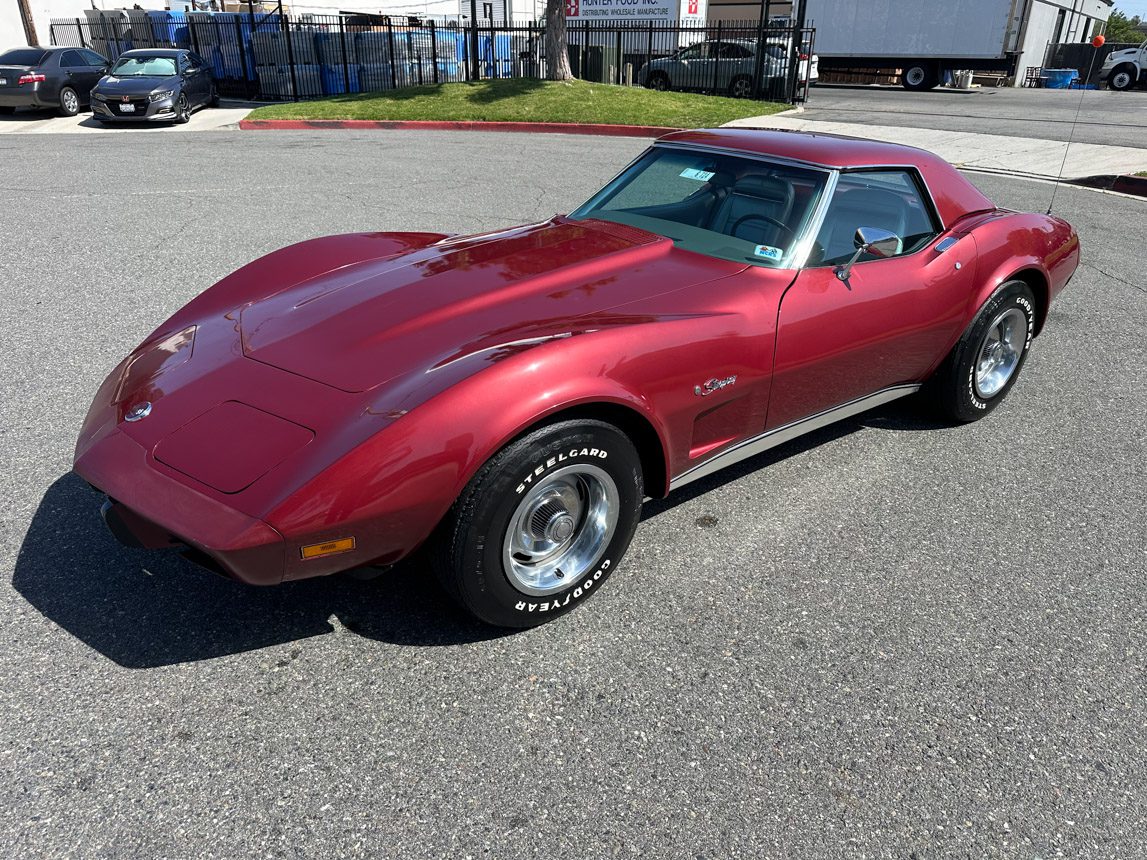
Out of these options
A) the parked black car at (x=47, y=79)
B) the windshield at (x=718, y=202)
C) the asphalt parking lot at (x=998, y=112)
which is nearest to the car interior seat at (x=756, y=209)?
the windshield at (x=718, y=202)

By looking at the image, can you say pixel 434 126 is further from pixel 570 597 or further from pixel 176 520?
pixel 176 520

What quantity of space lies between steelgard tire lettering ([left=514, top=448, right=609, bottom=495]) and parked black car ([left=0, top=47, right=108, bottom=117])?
732 inches

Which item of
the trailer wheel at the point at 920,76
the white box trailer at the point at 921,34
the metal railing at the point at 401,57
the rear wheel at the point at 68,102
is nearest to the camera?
the rear wheel at the point at 68,102

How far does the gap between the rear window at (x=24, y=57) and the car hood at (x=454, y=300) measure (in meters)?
18.1

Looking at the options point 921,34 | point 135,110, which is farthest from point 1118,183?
point 921,34

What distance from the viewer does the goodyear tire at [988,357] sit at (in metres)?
4.13

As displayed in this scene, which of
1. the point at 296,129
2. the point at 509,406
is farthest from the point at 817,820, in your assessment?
the point at 296,129

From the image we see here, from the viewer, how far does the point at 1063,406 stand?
468 centimetres

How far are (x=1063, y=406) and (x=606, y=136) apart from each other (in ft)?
40.9

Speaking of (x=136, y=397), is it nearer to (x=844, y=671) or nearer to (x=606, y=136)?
(x=844, y=671)

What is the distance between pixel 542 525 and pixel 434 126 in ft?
50.1

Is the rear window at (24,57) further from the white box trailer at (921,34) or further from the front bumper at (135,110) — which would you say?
the white box trailer at (921,34)

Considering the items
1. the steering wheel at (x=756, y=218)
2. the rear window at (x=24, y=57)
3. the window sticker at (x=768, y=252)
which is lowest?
the rear window at (x=24, y=57)

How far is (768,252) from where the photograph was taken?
345cm
